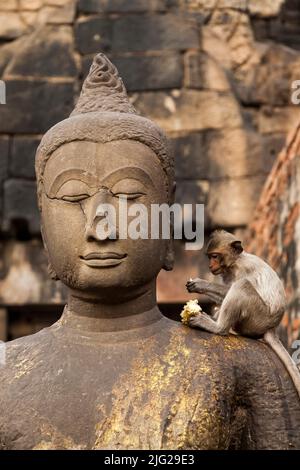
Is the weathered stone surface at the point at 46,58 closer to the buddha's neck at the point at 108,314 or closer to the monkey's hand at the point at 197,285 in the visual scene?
the monkey's hand at the point at 197,285

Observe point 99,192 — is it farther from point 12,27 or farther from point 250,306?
point 12,27

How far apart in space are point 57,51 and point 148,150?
668 centimetres

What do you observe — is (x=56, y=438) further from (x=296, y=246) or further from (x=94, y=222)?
(x=296, y=246)

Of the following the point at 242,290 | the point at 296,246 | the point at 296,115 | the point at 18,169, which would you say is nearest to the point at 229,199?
the point at 296,115

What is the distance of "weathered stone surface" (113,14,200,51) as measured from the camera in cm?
1025

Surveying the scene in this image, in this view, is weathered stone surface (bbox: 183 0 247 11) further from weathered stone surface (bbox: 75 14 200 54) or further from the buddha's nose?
the buddha's nose

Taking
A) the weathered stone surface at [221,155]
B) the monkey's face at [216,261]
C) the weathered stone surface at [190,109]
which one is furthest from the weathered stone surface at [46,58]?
the monkey's face at [216,261]

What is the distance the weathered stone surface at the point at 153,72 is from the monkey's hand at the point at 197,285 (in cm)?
629

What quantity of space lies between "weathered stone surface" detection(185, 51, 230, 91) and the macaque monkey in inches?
246

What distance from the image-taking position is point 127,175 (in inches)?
150

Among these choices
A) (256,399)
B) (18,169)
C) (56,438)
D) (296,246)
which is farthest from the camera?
(18,169)

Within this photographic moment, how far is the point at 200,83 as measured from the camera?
33.6 ft

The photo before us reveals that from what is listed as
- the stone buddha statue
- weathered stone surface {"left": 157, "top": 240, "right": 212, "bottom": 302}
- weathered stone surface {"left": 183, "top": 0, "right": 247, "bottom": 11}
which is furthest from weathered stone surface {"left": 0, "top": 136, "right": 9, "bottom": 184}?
the stone buddha statue

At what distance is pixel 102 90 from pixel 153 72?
20.2ft
